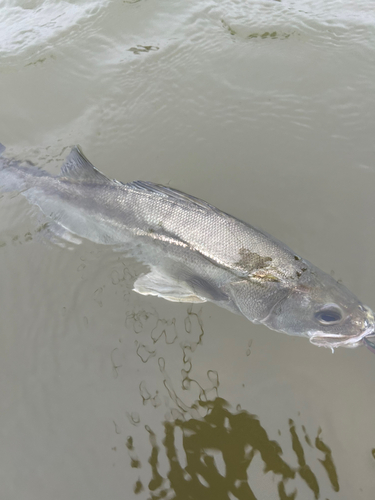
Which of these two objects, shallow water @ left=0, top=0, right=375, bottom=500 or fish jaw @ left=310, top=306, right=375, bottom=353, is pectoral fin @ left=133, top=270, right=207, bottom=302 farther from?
fish jaw @ left=310, top=306, right=375, bottom=353

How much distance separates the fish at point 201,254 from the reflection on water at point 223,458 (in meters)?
1.02

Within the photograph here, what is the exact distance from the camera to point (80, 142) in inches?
245

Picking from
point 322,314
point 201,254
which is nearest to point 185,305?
point 201,254

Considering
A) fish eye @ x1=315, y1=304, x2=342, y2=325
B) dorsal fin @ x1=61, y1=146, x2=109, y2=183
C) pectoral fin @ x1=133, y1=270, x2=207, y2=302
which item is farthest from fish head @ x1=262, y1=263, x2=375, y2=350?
dorsal fin @ x1=61, y1=146, x2=109, y2=183

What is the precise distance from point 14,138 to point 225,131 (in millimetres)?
3938

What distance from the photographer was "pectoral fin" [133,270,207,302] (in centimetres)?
398

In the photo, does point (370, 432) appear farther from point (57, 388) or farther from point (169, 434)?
point (57, 388)

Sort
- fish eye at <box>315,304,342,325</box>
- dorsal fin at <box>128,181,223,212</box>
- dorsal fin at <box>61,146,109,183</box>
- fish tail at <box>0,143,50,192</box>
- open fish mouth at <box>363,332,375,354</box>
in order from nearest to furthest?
open fish mouth at <box>363,332,375,354</box>
fish eye at <box>315,304,342,325</box>
dorsal fin at <box>128,181,223,212</box>
dorsal fin at <box>61,146,109,183</box>
fish tail at <box>0,143,50,192</box>

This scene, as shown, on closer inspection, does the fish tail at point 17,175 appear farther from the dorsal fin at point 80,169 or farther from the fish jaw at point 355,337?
the fish jaw at point 355,337

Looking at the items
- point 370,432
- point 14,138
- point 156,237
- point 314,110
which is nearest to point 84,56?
point 14,138

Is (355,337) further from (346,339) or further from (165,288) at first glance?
(165,288)

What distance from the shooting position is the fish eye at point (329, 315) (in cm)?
324

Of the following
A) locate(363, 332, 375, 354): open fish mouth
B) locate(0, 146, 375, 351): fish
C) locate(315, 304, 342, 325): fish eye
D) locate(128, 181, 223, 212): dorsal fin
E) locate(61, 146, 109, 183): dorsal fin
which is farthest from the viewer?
locate(61, 146, 109, 183): dorsal fin

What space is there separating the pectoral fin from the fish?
0.04 feet
